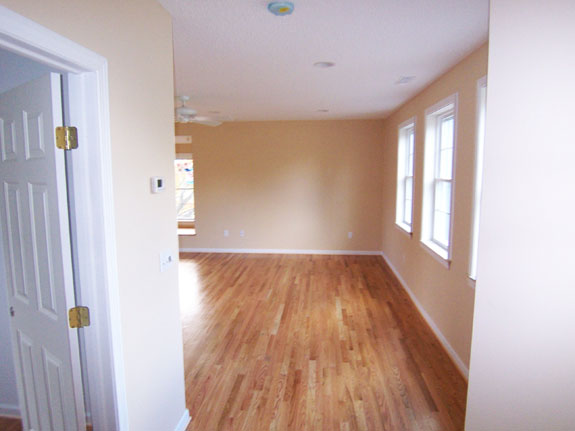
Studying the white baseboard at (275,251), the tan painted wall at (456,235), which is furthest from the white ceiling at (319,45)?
the white baseboard at (275,251)

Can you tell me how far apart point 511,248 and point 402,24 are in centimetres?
162

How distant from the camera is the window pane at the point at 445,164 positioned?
12.2 ft

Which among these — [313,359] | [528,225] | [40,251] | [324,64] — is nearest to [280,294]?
[313,359]

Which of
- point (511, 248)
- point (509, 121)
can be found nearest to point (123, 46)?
point (509, 121)

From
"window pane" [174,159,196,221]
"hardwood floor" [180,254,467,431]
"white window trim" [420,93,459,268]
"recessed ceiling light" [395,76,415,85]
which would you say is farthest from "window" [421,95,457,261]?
"window pane" [174,159,196,221]

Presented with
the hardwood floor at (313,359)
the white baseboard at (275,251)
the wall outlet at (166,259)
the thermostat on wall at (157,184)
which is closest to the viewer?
the thermostat on wall at (157,184)

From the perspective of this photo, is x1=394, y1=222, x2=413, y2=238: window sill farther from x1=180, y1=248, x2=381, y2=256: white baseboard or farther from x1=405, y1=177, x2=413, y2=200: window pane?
x1=180, y1=248, x2=381, y2=256: white baseboard

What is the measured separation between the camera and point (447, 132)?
3791 mm

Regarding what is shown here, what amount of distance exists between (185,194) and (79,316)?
24.5ft

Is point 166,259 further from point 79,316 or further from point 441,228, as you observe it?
point 441,228

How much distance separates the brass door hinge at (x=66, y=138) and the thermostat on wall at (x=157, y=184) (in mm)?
478

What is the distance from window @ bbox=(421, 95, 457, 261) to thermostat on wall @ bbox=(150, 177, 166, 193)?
109 inches

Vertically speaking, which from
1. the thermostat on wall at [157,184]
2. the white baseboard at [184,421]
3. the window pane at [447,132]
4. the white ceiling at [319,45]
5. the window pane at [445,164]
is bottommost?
the white baseboard at [184,421]

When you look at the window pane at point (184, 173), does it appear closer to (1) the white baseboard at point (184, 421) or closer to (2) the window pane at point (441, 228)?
(2) the window pane at point (441, 228)
